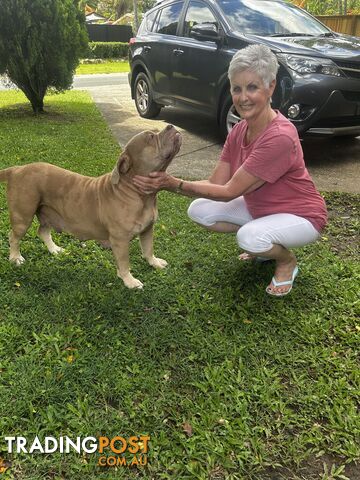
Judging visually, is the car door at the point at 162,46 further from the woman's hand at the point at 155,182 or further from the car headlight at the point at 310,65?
the woman's hand at the point at 155,182

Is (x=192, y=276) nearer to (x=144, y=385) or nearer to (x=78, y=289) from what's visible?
(x=78, y=289)

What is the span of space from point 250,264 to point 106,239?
127 cm

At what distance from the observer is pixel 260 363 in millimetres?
2570

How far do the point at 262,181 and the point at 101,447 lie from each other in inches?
74.9

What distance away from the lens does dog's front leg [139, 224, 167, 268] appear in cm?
339

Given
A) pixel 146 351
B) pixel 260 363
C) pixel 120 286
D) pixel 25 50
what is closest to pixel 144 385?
pixel 146 351

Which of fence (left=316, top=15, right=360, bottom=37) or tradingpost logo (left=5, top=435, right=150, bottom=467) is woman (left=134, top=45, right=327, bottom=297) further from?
fence (left=316, top=15, right=360, bottom=37)

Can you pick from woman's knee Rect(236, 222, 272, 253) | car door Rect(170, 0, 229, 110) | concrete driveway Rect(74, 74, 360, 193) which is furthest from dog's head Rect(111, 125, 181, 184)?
car door Rect(170, 0, 229, 110)

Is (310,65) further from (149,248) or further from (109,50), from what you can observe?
(109,50)

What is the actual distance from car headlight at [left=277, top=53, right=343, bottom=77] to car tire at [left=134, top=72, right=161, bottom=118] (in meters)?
3.71

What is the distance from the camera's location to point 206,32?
620cm

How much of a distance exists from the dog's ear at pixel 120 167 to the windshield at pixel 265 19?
4287 mm

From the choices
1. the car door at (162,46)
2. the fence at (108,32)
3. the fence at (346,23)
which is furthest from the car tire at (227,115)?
the fence at (108,32)

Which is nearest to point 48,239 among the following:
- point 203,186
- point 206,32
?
point 203,186
